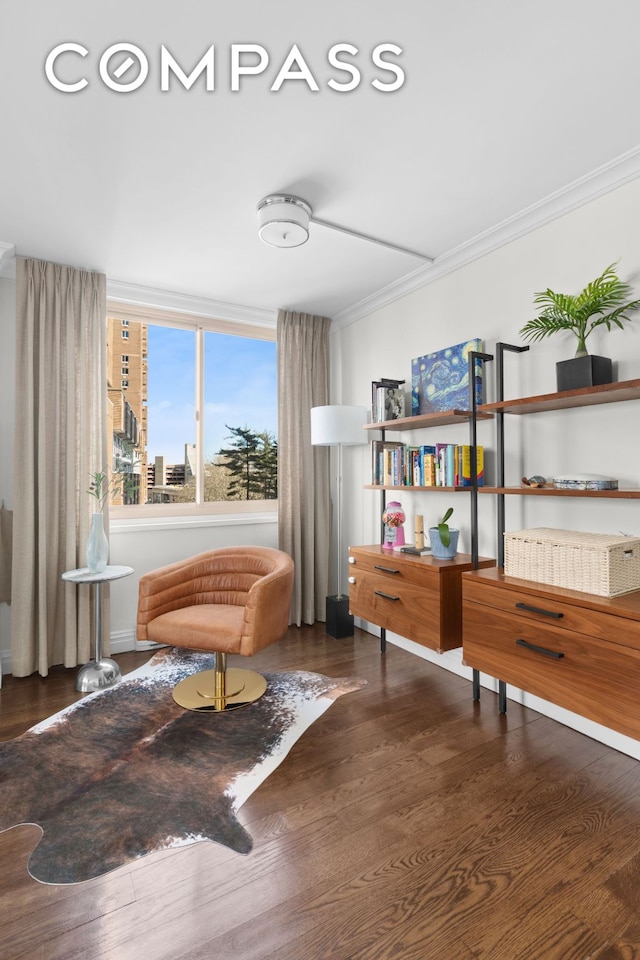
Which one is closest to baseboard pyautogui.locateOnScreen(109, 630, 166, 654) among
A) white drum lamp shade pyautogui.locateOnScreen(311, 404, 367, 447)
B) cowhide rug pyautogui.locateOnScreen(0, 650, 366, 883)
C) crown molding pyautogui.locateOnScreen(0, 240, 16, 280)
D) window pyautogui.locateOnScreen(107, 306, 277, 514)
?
cowhide rug pyautogui.locateOnScreen(0, 650, 366, 883)

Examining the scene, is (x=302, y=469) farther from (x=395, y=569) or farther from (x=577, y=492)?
(x=577, y=492)

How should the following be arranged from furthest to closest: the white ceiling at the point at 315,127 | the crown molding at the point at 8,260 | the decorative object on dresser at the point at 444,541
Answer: the crown molding at the point at 8,260 → the decorative object on dresser at the point at 444,541 → the white ceiling at the point at 315,127

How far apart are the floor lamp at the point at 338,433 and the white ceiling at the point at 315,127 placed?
1.01 metres

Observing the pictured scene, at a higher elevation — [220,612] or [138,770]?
[220,612]

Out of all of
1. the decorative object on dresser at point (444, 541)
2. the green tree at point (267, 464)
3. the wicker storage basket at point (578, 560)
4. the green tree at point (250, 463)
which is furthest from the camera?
the green tree at point (267, 464)

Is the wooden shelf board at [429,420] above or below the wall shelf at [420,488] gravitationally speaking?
above

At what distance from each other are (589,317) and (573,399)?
1.43 ft

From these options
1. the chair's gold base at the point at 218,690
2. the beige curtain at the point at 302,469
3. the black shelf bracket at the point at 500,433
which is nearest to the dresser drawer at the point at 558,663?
the black shelf bracket at the point at 500,433

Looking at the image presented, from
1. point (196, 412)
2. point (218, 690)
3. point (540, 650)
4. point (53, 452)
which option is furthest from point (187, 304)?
point (540, 650)

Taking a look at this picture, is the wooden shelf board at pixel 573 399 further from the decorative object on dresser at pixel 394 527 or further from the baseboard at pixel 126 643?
the baseboard at pixel 126 643

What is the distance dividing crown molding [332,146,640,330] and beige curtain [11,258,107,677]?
2.03 meters

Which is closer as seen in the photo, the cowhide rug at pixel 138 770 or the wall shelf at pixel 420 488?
the cowhide rug at pixel 138 770

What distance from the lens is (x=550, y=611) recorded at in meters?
1.96

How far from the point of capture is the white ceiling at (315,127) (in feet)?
5.04
